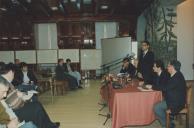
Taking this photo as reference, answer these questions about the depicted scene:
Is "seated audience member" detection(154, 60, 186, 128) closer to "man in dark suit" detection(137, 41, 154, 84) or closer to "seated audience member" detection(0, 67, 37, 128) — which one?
"man in dark suit" detection(137, 41, 154, 84)

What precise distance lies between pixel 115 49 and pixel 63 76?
7.73 feet

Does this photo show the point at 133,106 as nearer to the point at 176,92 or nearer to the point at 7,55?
the point at 176,92

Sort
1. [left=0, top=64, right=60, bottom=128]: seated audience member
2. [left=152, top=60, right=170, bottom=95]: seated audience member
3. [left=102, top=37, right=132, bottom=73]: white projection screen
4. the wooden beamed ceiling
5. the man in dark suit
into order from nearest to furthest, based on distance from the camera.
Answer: [left=0, top=64, right=60, bottom=128]: seated audience member → [left=152, top=60, right=170, bottom=95]: seated audience member → the man in dark suit → [left=102, top=37, right=132, bottom=73]: white projection screen → the wooden beamed ceiling

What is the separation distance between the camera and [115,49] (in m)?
11.1

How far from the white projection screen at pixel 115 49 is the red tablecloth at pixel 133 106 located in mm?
5923

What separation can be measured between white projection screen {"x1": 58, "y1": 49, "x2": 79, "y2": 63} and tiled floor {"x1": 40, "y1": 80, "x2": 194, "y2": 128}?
3.85 meters

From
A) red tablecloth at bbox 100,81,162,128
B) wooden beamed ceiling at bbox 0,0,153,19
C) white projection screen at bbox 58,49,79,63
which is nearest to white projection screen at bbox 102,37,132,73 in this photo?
wooden beamed ceiling at bbox 0,0,153,19

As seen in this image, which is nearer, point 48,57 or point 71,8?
point 71,8

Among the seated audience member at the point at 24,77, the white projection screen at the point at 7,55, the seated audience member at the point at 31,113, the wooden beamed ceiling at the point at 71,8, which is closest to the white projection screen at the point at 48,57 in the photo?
the white projection screen at the point at 7,55

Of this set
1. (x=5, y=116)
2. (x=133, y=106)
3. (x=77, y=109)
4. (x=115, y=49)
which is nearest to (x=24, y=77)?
(x=77, y=109)

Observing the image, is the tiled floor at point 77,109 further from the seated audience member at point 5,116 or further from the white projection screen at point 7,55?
the white projection screen at point 7,55

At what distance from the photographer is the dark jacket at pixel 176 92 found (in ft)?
14.4

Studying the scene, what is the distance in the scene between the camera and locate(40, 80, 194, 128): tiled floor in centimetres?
568

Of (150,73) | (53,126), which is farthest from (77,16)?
(53,126)
